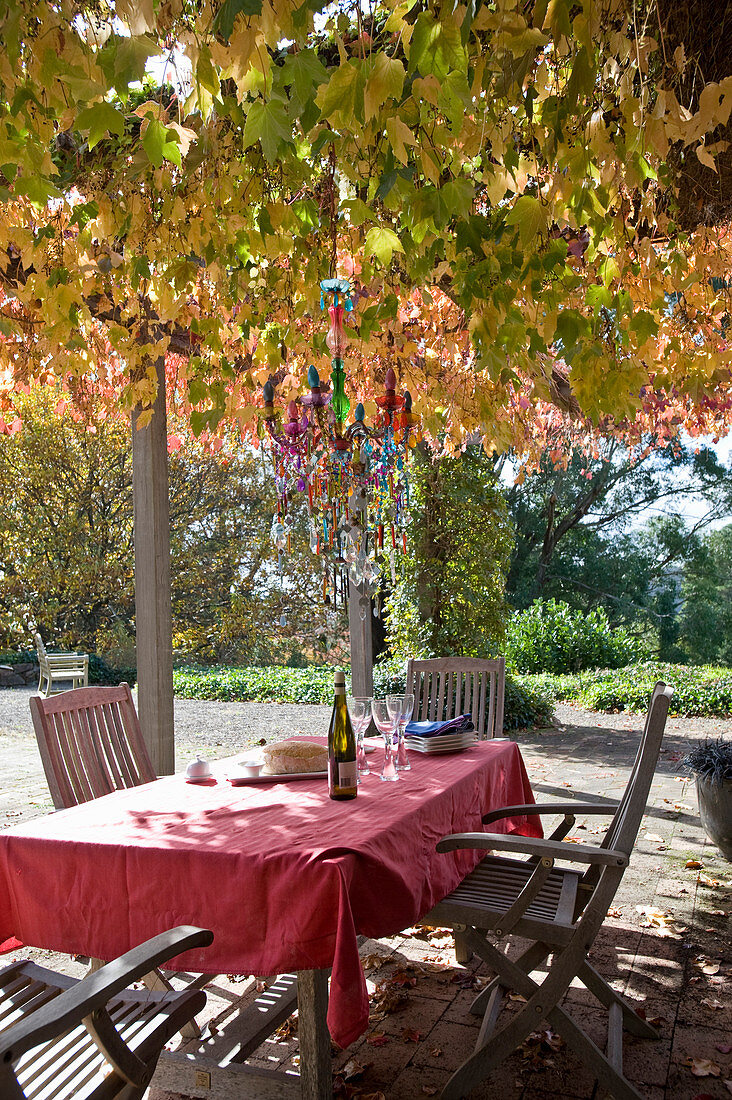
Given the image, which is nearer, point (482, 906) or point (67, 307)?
point (482, 906)

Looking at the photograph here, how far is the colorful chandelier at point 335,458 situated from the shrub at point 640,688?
6.29 metres

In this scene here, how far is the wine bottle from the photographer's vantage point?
252cm

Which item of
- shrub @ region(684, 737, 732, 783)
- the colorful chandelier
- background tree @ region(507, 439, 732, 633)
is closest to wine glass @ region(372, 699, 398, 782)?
the colorful chandelier

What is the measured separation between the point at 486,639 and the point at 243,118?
5942 millimetres

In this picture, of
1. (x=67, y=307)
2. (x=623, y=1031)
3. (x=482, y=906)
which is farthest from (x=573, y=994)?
(x=67, y=307)

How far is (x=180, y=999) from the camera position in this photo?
1.90 m

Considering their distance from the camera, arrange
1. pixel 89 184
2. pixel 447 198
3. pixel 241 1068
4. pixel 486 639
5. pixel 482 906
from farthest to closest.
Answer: pixel 486 639 < pixel 89 184 < pixel 482 906 < pixel 241 1068 < pixel 447 198

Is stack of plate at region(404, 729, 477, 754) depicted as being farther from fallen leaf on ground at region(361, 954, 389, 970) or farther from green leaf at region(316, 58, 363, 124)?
green leaf at region(316, 58, 363, 124)

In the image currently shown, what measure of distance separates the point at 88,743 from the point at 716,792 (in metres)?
2.84

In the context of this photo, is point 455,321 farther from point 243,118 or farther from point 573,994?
point 573,994

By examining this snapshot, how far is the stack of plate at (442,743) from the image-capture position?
315cm

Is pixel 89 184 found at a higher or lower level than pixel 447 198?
higher

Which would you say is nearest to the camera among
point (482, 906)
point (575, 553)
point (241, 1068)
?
point (241, 1068)

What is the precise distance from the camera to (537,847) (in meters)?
2.22
